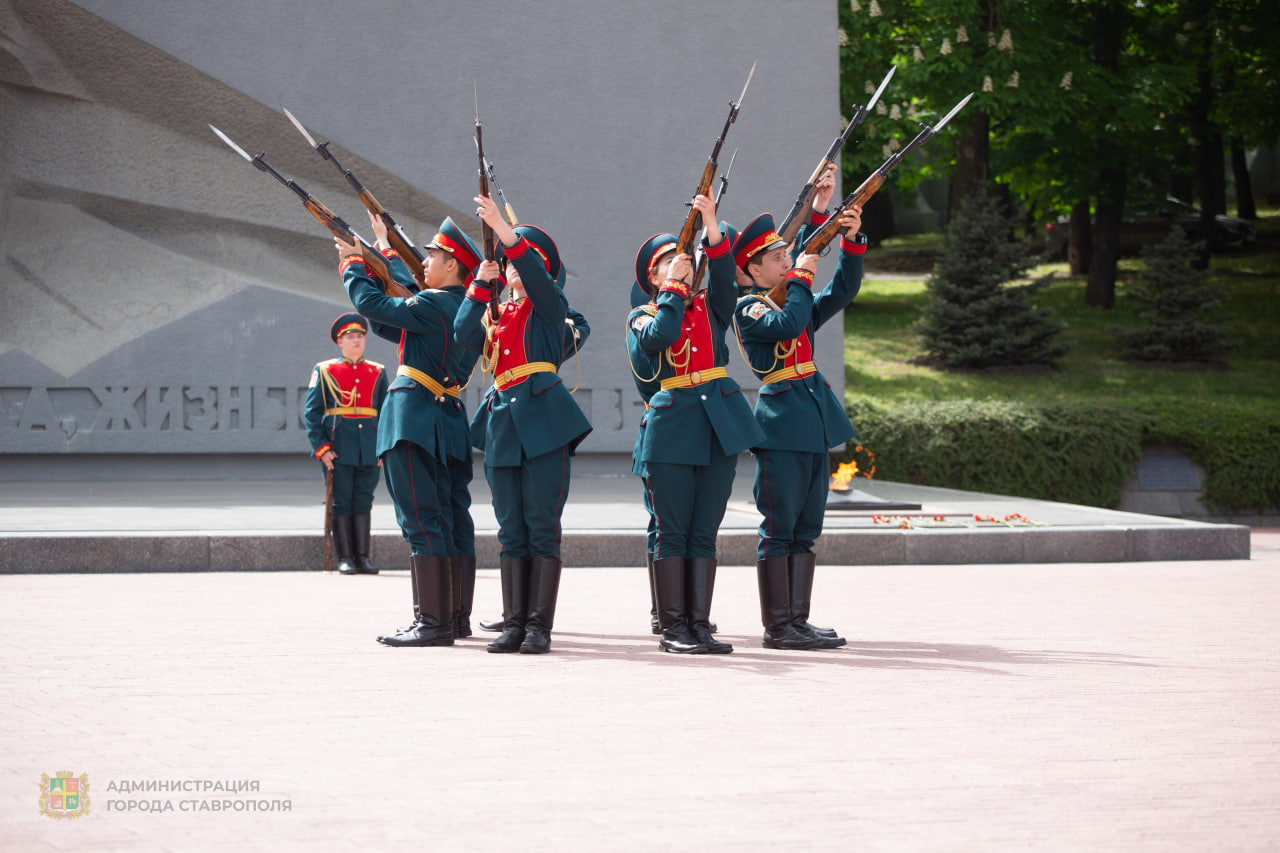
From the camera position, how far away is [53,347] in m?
15.1

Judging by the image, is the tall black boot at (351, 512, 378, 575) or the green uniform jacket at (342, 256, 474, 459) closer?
the green uniform jacket at (342, 256, 474, 459)

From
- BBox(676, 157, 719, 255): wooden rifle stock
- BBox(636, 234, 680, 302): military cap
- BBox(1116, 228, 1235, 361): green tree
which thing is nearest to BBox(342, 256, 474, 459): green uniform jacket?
BBox(636, 234, 680, 302): military cap

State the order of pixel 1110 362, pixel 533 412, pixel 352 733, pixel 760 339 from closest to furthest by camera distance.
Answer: pixel 352 733
pixel 533 412
pixel 760 339
pixel 1110 362

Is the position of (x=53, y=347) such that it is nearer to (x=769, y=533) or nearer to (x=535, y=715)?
(x=769, y=533)

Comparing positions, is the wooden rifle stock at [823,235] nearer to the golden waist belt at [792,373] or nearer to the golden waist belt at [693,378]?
the golden waist belt at [792,373]

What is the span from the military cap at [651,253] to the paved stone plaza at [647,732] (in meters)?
1.71

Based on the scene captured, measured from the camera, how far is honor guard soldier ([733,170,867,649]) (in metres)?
6.31

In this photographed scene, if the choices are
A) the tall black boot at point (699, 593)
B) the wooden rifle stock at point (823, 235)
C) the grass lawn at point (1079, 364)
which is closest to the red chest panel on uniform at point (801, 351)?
the wooden rifle stock at point (823, 235)

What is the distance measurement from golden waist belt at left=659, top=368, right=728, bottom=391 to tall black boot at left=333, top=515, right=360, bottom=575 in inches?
159

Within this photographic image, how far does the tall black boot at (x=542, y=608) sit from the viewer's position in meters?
6.01

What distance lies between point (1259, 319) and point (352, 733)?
2161cm

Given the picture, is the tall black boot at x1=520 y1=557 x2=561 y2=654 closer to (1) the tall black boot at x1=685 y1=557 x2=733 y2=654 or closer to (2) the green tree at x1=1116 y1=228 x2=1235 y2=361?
(1) the tall black boot at x1=685 y1=557 x2=733 y2=654

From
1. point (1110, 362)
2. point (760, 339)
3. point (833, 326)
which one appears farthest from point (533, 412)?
point (1110, 362)

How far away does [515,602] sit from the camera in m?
6.16
